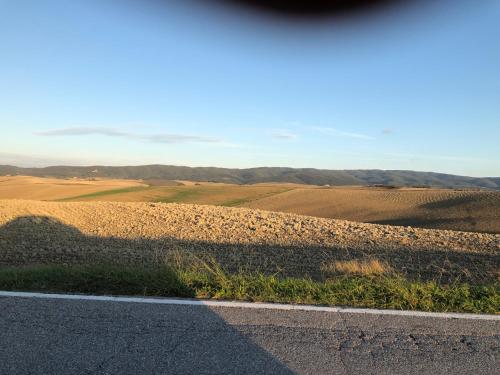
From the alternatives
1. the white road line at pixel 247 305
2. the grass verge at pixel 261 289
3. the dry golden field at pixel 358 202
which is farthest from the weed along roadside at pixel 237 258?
the dry golden field at pixel 358 202

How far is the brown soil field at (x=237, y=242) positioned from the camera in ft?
39.2

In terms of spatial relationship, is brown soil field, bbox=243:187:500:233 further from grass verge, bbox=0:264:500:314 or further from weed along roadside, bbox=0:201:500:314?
grass verge, bbox=0:264:500:314

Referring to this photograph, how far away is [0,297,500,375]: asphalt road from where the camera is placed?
3471mm

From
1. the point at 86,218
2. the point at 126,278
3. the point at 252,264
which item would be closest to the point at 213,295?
the point at 126,278

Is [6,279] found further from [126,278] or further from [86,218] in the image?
[86,218]

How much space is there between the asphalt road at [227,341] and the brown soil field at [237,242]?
398cm

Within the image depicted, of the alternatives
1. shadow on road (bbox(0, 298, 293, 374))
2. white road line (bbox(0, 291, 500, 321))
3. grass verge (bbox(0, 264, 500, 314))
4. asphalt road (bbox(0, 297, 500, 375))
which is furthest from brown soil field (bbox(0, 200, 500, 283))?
shadow on road (bbox(0, 298, 293, 374))

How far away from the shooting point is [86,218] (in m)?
22.0

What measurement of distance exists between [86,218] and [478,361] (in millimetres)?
21121

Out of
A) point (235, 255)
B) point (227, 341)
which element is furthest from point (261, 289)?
point (235, 255)

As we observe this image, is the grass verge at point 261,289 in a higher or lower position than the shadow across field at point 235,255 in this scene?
higher

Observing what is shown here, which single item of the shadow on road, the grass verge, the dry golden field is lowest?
the dry golden field

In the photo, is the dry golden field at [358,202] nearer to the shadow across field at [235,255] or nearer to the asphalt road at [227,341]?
the shadow across field at [235,255]

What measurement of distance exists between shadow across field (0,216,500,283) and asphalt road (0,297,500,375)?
5.46 metres
